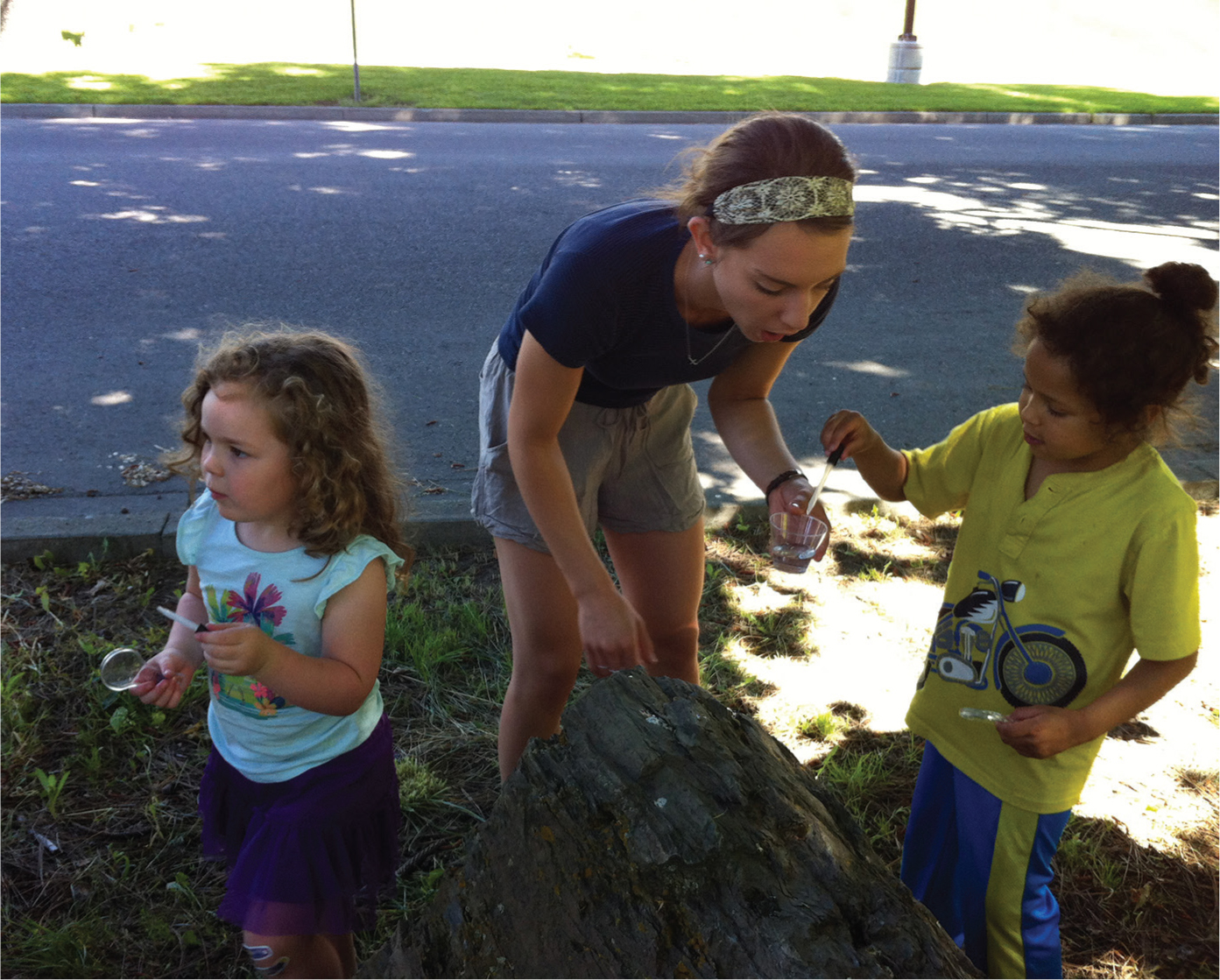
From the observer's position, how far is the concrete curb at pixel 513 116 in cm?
1063

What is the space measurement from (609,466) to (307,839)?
0.98 m

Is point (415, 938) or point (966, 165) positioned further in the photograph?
point (966, 165)

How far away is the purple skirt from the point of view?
1833 mm

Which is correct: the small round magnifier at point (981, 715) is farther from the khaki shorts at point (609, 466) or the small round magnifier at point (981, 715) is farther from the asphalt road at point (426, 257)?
the asphalt road at point (426, 257)

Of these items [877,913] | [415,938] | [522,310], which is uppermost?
[522,310]

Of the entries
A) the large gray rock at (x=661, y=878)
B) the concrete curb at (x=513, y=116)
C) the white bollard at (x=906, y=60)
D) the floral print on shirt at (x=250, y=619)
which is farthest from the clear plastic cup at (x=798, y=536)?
the white bollard at (x=906, y=60)

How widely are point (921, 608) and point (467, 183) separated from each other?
600 centimetres

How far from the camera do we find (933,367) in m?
5.41

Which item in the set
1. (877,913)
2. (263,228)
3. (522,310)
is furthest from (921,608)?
(263,228)

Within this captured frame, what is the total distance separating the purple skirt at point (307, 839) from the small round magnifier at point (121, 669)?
23cm

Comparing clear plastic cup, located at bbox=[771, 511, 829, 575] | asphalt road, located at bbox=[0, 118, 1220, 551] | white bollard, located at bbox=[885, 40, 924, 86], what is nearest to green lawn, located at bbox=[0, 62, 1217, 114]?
white bollard, located at bbox=[885, 40, 924, 86]

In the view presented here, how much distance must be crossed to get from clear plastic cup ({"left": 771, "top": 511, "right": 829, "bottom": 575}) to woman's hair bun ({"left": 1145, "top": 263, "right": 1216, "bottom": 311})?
761 mm

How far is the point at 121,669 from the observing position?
6.39 feet

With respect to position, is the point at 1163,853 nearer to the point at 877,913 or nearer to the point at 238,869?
the point at 877,913
